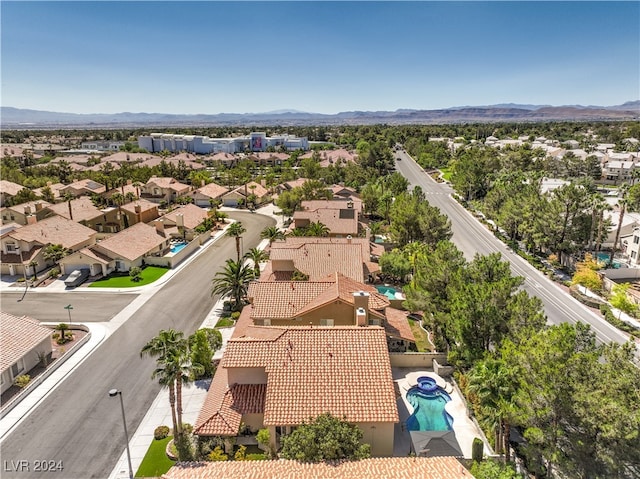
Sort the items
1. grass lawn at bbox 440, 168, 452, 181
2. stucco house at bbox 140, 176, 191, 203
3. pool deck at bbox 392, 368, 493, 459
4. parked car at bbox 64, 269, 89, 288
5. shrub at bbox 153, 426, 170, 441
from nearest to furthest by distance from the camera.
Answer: pool deck at bbox 392, 368, 493, 459
shrub at bbox 153, 426, 170, 441
parked car at bbox 64, 269, 89, 288
stucco house at bbox 140, 176, 191, 203
grass lawn at bbox 440, 168, 452, 181

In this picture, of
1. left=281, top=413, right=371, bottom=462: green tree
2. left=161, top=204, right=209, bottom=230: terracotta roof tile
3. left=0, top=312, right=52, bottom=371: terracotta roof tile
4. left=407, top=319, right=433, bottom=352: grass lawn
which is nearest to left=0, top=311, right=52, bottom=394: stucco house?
left=0, top=312, right=52, bottom=371: terracotta roof tile

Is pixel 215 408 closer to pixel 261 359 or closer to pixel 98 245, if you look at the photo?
pixel 261 359

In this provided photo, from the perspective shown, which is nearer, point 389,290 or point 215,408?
point 215,408

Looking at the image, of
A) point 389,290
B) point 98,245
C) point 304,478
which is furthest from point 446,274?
point 98,245

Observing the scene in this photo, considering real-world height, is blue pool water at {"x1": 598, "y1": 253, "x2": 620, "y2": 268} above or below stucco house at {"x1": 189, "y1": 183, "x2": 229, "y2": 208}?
below

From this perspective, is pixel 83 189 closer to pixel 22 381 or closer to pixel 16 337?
pixel 16 337

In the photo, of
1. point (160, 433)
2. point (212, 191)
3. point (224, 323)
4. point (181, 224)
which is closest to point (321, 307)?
point (224, 323)

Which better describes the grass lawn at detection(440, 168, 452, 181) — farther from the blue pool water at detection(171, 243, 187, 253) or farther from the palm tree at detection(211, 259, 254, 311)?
the palm tree at detection(211, 259, 254, 311)
